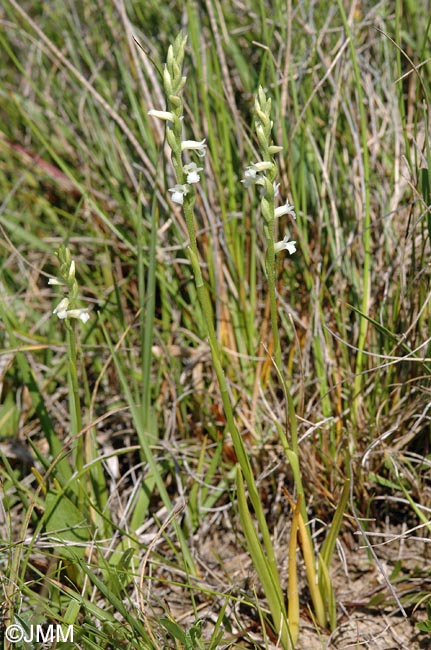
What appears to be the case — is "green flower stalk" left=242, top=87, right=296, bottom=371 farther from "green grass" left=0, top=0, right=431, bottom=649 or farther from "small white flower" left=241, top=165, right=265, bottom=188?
"green grass" left=0, top=0, right=431, bottom=649

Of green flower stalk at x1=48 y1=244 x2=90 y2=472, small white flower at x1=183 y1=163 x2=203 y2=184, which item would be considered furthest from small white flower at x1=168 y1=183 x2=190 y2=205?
green flower stalk at x1=48 y1=244 x2=90 y2=472

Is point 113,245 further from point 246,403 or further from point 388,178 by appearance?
point 388,178

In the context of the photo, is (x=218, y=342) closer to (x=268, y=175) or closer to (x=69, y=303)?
(x=69, y=303)

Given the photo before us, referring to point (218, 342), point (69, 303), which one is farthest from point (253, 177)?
point (218, 342)

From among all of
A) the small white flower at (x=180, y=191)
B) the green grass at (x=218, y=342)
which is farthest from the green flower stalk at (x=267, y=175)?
the green grass at (x=218, y=342)

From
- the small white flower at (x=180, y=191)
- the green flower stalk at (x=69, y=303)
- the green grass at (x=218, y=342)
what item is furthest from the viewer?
the green grass at (x=218, y=342)

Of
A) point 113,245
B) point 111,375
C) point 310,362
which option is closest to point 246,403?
point 310,362

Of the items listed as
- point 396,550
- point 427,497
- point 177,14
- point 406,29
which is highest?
point 177,14

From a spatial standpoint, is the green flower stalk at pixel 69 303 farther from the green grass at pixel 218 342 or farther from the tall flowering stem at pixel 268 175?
the tall flowering stem at pixel 268 175
